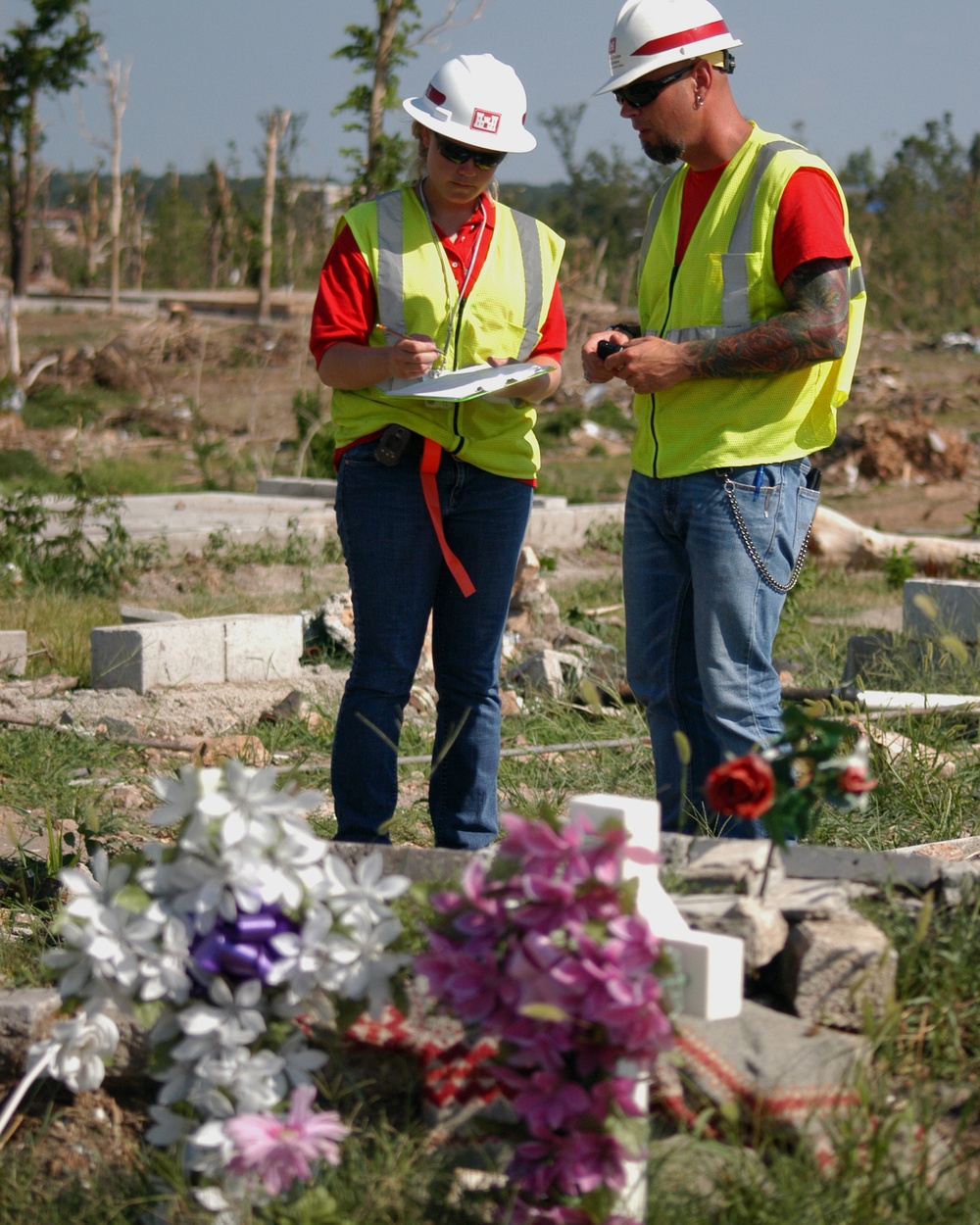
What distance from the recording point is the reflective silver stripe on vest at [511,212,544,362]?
3.38m

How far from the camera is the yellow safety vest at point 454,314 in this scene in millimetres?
3232

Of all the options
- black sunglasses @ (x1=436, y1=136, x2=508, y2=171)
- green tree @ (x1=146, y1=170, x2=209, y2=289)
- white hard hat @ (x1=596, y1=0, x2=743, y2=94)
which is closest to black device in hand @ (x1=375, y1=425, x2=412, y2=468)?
black sunglasses @ (x1=436, y1=136, x2=508, y2=171)

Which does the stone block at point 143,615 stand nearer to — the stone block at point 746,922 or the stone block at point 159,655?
the stone block at point 159,655

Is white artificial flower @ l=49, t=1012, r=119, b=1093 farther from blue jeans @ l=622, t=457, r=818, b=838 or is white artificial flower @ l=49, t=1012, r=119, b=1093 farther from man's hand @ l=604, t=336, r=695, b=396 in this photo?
man's hand @ l=604, t=336, r=695, b=396

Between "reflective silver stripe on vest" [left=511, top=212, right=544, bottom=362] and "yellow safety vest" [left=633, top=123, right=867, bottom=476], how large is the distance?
1.05 ft

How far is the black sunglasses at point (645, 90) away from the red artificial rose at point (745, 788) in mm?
1805

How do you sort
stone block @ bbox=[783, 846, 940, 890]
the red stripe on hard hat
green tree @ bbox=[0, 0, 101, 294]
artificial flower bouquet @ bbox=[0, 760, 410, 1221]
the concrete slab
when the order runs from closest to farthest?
1. artificial flower bouquet @ bbox=[0, 760, 410, 1221]
2. stone block @ bbox=[783, 846, 940, 890]
3. the red stripe on hard hat
4. the concrete slab
5. green tree @ bbox=[0, 0, 101, 294]

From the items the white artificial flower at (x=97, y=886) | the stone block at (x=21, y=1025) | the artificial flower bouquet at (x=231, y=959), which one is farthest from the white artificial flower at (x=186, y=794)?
the stone block at (x=21, y=1025)

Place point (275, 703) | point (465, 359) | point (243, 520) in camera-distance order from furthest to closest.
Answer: point (243, 520), point (275, 703), point (465, 359)

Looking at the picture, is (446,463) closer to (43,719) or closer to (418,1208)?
(418,1208)

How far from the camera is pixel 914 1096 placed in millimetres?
1881

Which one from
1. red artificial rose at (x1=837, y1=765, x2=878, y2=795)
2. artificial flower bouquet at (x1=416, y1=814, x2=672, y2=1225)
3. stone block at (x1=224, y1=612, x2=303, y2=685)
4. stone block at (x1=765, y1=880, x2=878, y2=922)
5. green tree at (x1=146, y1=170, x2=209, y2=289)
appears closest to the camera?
artificial flower bouquet at (x1=416, y1=814, x2=672, y2=1225)

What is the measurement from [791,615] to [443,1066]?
17.5ft

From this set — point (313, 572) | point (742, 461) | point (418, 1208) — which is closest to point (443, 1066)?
point (418, 1208)
